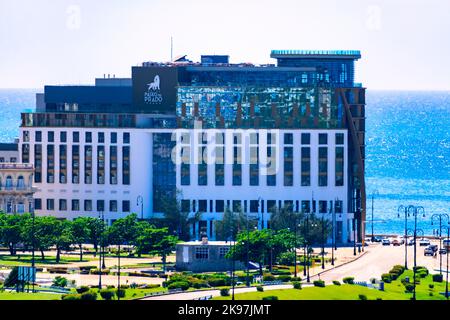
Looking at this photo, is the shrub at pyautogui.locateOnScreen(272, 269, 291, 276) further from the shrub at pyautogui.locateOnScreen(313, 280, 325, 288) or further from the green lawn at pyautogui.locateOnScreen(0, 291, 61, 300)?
the green lawn at pyautogui.locateOnScreen(0, 291, 61, 300)

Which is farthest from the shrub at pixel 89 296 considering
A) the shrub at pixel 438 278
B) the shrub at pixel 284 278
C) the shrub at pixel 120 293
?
the shrub at pixel 438 278

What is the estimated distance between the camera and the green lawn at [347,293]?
140 metres

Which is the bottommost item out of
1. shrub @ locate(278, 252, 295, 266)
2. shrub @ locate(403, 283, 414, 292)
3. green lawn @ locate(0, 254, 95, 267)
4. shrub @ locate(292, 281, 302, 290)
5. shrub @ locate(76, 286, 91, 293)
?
shrub @ locate(403, 283, 414, 292)

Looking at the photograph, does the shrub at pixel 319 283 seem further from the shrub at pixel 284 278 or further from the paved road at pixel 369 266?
the shrub at pixel 284 278

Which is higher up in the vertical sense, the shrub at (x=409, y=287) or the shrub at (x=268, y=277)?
the shrub at (x=268, y=277)

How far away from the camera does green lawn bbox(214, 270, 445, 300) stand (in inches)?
5531

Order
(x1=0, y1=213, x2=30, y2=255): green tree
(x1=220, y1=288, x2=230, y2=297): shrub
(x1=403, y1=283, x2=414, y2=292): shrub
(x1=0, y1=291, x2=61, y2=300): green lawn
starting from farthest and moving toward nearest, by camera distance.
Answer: (x1=0, y1=213, x2=30, y2=255): green tree, (x1=403, y1=283, x2=414, y2=292): shrub, (x1=220, y1=288, x2=230, y2=297): shrub, (x1=0, y1=291, x2=61, y2=300): green lawn

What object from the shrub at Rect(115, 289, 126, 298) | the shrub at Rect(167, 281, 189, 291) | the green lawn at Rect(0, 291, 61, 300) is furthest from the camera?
the shrub at Rect(167, 281, 189, 291)

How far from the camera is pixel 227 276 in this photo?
546 ft

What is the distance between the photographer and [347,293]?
148 metres

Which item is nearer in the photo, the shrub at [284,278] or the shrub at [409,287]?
the shrub at [409,287]

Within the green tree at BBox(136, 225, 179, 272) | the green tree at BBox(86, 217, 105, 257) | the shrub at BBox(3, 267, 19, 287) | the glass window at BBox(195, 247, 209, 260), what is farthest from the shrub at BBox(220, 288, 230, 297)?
the green tree at BBox(86, 217, 105, 257)

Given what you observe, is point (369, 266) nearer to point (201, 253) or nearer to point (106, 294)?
point (201, 253)
